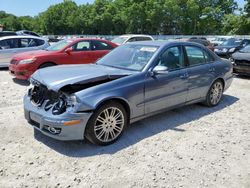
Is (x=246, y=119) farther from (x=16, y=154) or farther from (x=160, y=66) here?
(x=16, y=154)

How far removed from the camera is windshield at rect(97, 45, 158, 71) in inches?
185

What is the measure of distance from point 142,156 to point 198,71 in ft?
8.01

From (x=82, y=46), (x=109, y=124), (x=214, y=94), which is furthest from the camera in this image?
(x=82, y=46)

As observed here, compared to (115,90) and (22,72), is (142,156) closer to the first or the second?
(115,90)

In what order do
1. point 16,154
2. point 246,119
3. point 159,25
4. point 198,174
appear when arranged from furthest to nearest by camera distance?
point 159,25 → point 246,119 → point 16,154 → point 198,174

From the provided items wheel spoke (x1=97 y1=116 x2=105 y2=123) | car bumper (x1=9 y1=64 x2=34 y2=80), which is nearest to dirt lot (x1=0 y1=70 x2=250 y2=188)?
wheel spoke (x1=97 y1=116 x2=105 y2=123)

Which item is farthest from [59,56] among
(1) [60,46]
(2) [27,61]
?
(2) [27,61]

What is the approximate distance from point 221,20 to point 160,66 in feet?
192

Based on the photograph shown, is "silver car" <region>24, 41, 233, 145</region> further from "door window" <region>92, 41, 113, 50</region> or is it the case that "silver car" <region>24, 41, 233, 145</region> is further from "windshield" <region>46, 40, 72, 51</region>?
"door window" <region>92, 41, 113, 50</region>

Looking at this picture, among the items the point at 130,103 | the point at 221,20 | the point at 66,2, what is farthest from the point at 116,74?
the point at 66,2

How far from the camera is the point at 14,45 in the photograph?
35.8ft

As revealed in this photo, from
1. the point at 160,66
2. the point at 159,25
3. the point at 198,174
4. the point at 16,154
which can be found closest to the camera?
the point at 198,174

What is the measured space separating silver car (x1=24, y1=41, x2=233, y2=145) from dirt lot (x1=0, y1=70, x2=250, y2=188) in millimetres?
302

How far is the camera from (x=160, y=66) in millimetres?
4582
